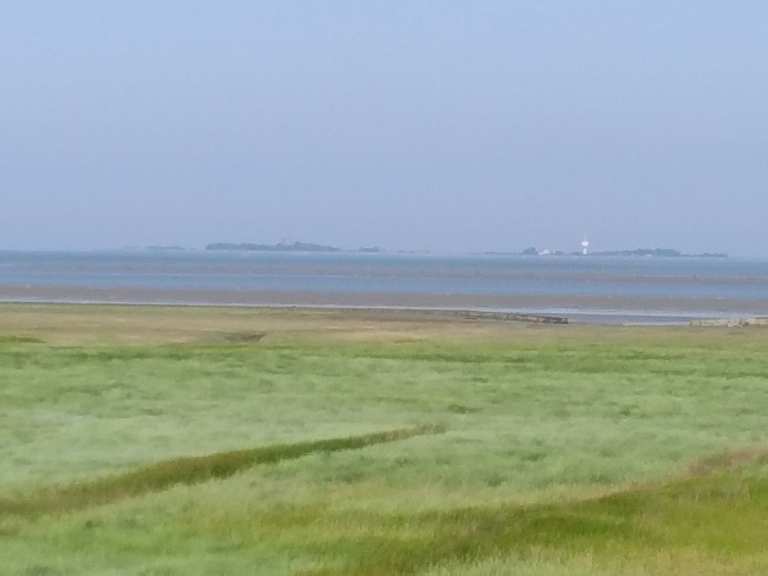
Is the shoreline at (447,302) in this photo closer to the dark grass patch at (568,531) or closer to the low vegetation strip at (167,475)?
the low vegetation strip at (167,475)

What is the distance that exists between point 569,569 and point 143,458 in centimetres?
715

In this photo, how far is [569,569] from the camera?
37.0 feet

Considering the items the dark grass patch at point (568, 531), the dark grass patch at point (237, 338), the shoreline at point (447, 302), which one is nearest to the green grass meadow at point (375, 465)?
the dark grass patch at point (568, 531)

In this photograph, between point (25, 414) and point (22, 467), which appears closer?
point (22, 467)

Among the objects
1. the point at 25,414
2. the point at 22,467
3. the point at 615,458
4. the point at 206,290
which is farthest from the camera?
the point at 206,290

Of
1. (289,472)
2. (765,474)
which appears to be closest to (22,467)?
(289,472)

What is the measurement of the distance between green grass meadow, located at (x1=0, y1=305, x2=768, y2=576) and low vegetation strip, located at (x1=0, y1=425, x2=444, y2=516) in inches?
1.5

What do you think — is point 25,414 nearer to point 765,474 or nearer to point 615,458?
point 615,458

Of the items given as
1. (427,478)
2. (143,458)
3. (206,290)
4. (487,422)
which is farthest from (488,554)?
(206,290)

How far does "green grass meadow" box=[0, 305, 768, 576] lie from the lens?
11.9m

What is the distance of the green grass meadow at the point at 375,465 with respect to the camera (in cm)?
1189

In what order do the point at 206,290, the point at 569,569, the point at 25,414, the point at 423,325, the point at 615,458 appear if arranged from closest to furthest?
the point at 569,569 < the point at 615,458 < the point at 25,414 < the point at 423,325 < the point at 206,290

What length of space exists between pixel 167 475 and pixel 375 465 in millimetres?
2456

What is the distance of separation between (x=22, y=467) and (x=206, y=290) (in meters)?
90.3
